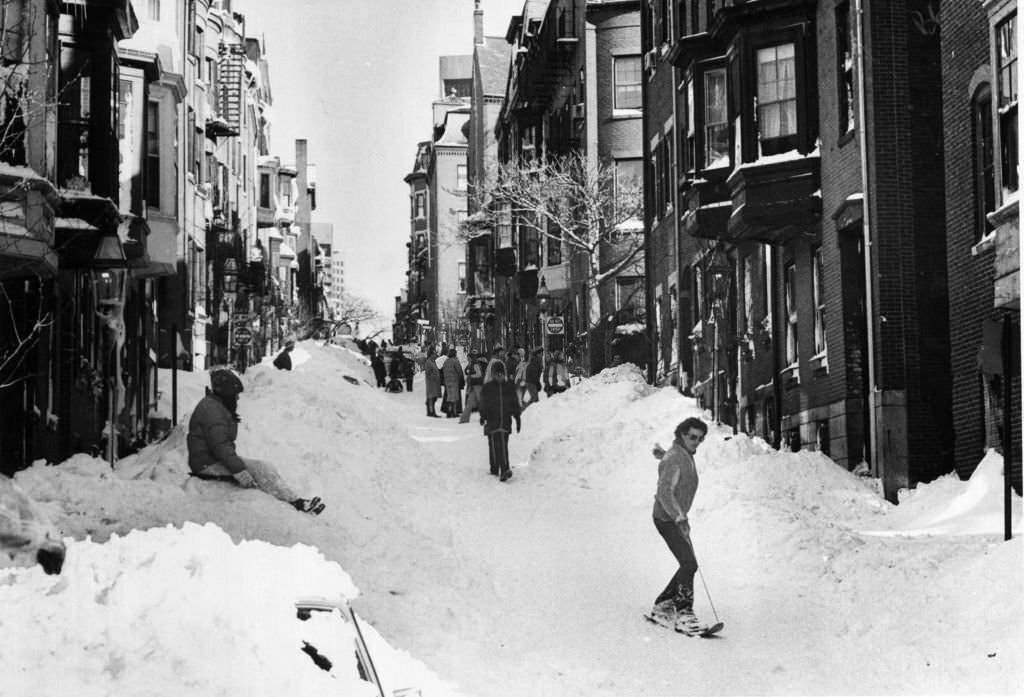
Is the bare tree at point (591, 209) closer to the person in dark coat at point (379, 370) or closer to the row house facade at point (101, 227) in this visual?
the person in dark coat at point (379, 370)

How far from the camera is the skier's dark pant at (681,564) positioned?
13.5 metres

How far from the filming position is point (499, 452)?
884 inches

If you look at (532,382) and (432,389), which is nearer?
(532,382)

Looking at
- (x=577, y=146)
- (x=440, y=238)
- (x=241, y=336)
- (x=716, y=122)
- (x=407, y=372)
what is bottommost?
(x=407, y=372)

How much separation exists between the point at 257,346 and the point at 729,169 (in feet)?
68.5

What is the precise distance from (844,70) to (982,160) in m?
3.94

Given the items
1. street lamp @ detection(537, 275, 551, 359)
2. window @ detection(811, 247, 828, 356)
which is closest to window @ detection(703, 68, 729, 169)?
window @ detection(811, 247, 828, 356)

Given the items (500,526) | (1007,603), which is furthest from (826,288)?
(1007,603)

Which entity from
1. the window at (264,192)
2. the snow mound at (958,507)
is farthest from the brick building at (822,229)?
the window at (264,192)

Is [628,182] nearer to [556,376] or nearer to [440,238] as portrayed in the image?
[556,376]

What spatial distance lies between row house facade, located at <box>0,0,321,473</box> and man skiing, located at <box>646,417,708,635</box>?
22.8 feet

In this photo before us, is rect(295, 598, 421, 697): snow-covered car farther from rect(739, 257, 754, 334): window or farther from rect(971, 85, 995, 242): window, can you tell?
rect(739, 257, 754, 334): window

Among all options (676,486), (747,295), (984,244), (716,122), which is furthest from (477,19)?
(676,486)

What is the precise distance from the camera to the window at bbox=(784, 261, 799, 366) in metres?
22.6
